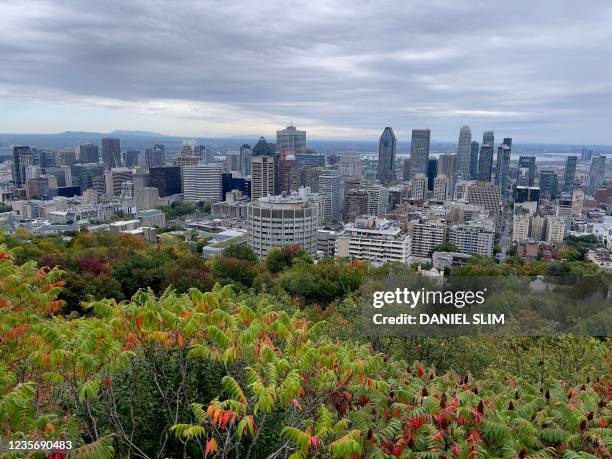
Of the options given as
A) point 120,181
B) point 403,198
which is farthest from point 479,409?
point 120,181

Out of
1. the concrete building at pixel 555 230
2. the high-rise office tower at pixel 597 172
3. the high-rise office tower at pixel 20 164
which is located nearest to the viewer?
the concrete building at pixel 555 230

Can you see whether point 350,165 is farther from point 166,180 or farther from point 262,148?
point 166,180

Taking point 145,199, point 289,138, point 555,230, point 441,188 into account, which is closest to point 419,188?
point 441,188

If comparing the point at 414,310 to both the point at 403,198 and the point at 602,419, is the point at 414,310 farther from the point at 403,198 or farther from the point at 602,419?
the point at 403,198

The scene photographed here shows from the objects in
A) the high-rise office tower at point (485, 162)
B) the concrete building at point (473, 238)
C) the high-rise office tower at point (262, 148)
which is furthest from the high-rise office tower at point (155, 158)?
the concrete building at point (473, 238)

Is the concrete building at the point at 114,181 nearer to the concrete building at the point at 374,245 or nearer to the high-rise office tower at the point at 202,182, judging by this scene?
the high-rise office tower at the point at 202,182
